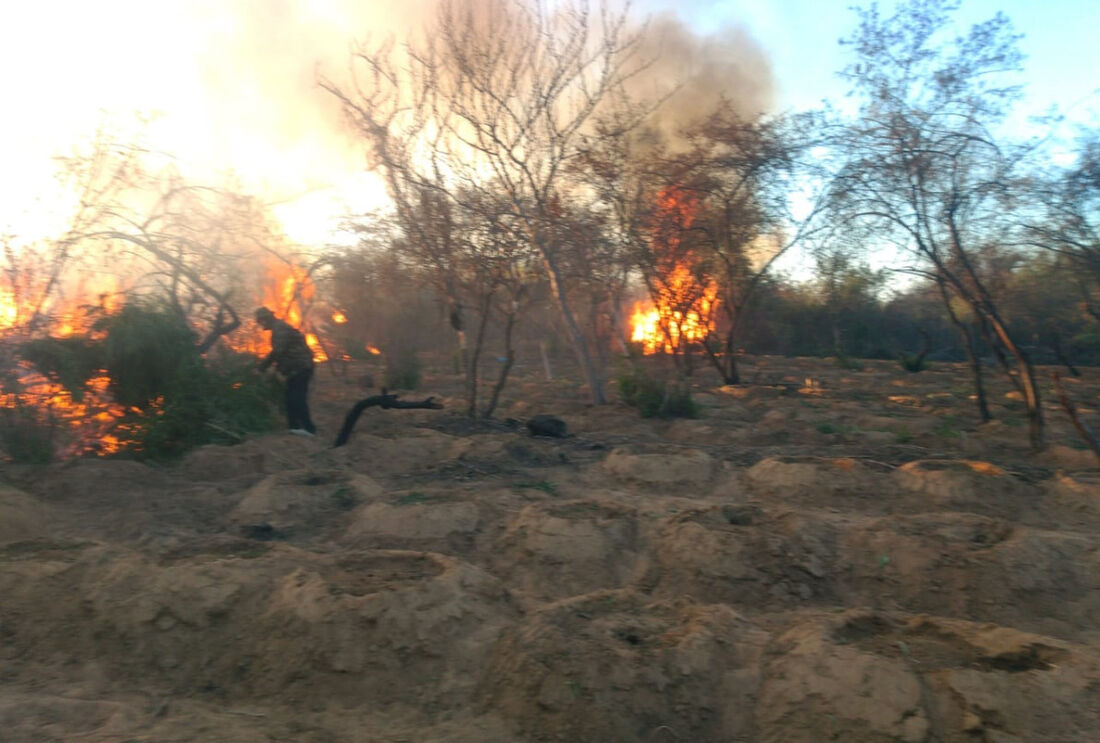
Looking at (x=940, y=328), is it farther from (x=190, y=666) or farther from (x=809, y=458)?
(x=190, y=666)

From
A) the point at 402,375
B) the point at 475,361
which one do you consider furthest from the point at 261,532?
the point at 402,375

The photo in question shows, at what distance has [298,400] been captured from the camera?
10406 mm

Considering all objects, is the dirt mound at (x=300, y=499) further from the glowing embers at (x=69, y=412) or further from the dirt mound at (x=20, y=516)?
the glowing embers at (x=69, y=412)

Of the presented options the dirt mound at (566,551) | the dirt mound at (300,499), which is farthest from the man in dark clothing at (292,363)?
the dirt mound at (566,551)

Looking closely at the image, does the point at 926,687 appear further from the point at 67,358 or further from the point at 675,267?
the point at 675,267

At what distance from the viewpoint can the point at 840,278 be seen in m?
A: 14.2

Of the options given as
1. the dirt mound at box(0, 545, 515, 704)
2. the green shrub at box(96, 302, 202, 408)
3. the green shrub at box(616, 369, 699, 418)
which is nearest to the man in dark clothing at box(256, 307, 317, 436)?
the green shrub at box(96, 302, 202, 408)

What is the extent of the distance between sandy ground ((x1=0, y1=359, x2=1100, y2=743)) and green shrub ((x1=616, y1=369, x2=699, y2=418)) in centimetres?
402

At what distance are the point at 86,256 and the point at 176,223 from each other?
2.04m

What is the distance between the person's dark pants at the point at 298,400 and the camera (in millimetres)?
10266

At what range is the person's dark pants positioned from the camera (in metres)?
10.3

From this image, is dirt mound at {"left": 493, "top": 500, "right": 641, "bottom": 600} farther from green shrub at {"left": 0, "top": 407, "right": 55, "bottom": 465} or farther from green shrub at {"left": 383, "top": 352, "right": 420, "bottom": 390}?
green shrub at {"left": 383, "top": 352, "right": 420, "bottom": 390}

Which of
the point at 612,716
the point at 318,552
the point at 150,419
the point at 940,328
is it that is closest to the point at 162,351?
the point at 150,419

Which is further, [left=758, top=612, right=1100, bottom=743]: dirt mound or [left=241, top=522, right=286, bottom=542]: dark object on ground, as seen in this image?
[left=241, top=522, right=286, bottom=542]: dark object on ground
